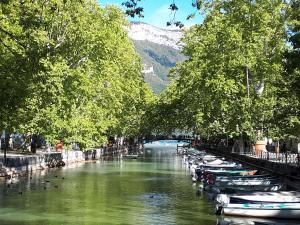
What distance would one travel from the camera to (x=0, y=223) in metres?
26.6

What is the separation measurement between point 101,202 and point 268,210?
39.3 ft

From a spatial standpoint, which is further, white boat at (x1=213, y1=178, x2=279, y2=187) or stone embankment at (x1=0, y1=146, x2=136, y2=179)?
stone embankment at (x1=0, y1=146, x2=136, y2=179)

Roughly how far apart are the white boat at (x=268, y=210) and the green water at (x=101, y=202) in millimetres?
1436

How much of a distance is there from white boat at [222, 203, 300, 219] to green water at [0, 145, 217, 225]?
1436 millimetres

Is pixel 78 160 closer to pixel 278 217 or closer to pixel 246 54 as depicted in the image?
pixel 246 54

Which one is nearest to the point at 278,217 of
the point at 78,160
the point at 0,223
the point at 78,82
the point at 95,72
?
the point at 0,223

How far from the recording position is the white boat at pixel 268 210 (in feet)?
88.9

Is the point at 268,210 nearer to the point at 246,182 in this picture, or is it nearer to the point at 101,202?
the point at 246,182

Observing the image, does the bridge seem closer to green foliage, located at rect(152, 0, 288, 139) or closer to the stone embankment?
the stone embankment

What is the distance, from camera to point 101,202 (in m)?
34.7

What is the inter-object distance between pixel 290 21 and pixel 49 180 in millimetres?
32257

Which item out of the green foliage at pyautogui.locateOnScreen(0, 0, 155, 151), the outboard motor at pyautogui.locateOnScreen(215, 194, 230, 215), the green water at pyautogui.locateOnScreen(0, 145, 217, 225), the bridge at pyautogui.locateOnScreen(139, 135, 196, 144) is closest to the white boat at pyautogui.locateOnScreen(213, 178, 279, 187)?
the green water at pyautogui.locateOnScreen(0, 145, 217, 225)

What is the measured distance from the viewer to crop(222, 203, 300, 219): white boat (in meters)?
27.1

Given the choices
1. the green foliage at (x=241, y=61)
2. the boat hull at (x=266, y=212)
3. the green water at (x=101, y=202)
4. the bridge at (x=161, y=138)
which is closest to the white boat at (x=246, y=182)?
the green water at (x=101, y=202)
